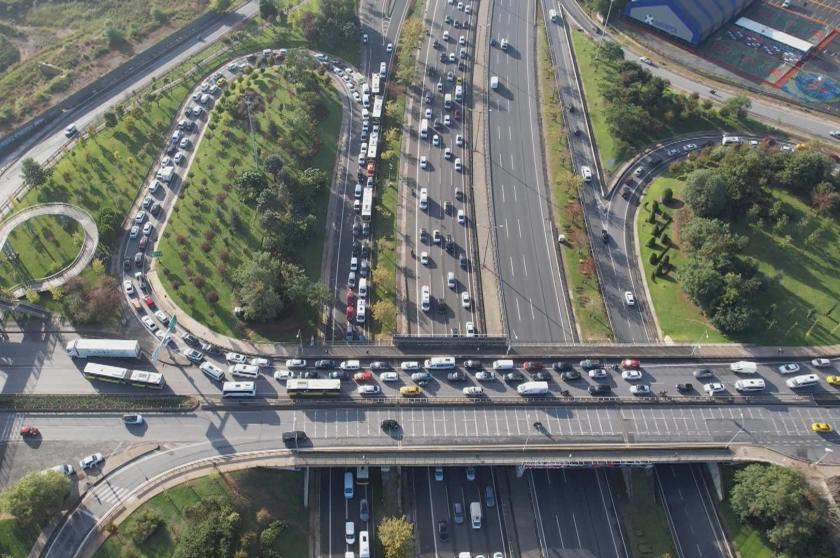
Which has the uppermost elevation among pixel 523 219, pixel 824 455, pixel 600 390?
pixel 523 219

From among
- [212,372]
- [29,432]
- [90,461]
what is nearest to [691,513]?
[212,372]

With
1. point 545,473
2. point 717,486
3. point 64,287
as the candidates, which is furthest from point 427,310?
point 64,287

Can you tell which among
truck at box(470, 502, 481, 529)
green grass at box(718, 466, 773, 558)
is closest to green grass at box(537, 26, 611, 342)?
green grass at box(718, 466, 773, 558)

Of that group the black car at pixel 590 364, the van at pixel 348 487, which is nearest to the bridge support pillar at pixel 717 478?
the black car at pixel 590 364

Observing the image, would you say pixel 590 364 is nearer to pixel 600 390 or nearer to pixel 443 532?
pixel 600 390

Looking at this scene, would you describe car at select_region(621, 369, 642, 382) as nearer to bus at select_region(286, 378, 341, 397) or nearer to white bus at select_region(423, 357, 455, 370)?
white bus at select_region(423, 357, 455, 370)
